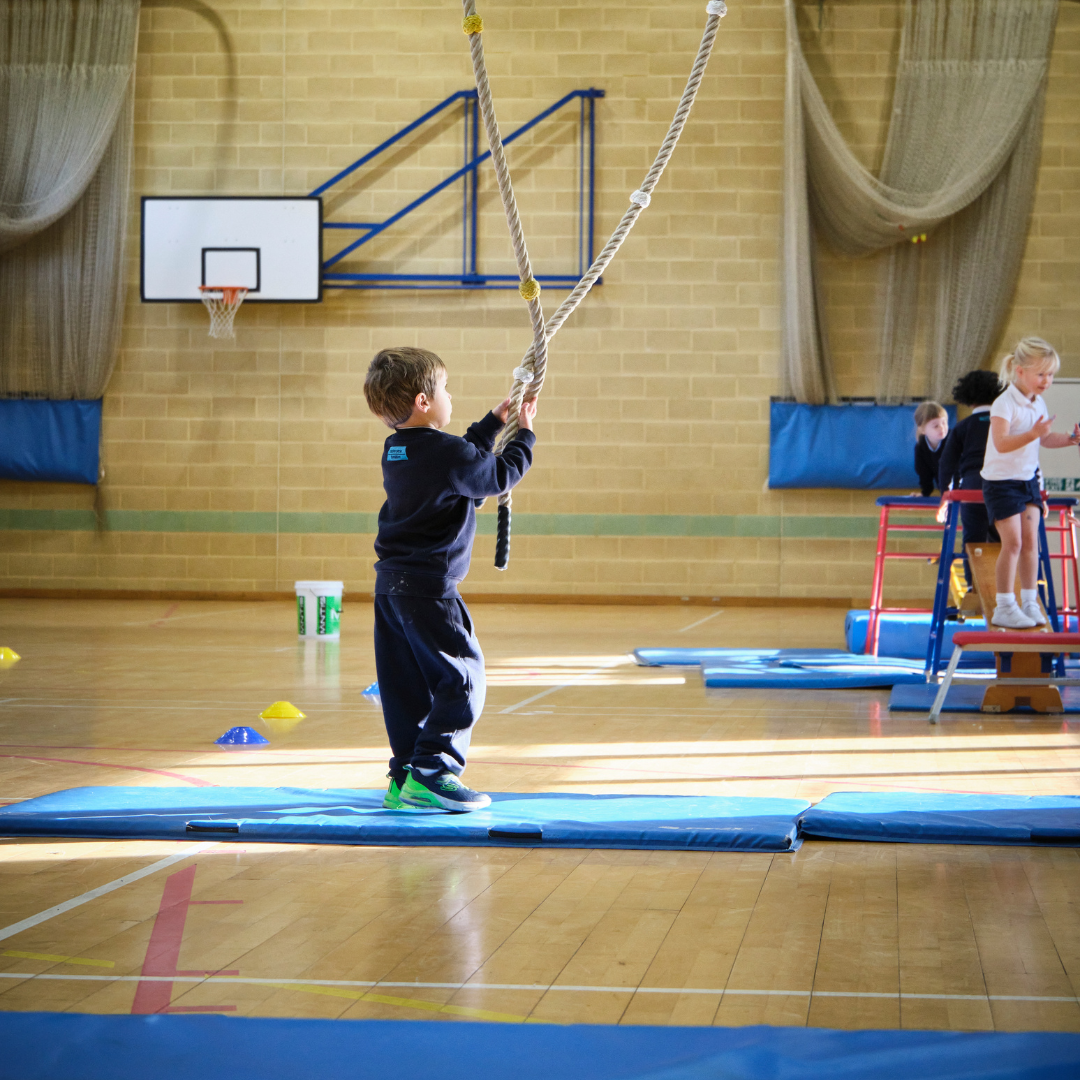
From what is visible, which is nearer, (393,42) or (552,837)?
(552,837)

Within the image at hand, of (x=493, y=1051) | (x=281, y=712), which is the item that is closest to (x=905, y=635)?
(x=281, y=712)

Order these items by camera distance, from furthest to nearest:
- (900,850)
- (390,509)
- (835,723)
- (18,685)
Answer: (18,685) → (835,723) → (390,509) → (900,850)

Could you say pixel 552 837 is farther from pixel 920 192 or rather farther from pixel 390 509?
pixel 920 192

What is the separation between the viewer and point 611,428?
450 inches

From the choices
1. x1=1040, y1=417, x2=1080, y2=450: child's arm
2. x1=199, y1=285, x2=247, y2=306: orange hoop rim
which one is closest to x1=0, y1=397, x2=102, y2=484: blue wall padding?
x1=199, y1=285, x2=247, y2=306: orange hoop rim

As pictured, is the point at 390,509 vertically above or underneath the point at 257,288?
underneath

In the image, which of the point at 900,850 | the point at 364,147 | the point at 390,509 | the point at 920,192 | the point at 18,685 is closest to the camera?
the point at 900,850

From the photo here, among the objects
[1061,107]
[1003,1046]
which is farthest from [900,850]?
[1061,107]

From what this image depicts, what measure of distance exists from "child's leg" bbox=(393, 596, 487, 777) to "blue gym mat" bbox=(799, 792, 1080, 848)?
830mm

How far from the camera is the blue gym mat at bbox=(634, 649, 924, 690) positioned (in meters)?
5.98

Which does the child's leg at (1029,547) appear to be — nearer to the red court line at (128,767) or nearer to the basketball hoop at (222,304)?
the red court line at (128,767)

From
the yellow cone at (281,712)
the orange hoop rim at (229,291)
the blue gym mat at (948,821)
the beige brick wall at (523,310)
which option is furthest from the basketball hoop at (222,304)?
the blue gym mat at (948,821)

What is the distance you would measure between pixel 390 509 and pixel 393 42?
9338 mm

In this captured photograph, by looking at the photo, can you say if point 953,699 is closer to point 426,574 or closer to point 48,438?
point 426,574
